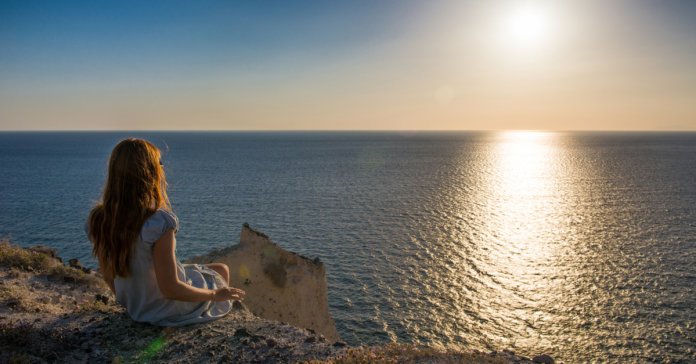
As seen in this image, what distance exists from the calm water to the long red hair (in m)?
24.4

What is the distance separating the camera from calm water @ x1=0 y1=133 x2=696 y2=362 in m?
31.0

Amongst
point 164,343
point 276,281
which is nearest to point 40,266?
point 276,281

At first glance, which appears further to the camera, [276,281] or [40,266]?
[276,281]

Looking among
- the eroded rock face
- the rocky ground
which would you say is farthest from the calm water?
the rocky ground

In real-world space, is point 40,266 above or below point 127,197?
below

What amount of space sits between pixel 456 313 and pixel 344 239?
19.8 meters

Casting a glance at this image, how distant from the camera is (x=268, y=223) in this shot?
192 feet

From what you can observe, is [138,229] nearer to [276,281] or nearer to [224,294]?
[224,294]

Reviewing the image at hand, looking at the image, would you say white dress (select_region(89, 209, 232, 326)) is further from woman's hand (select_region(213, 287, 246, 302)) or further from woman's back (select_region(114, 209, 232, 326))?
woman's hand (select_region(213, 287, 246, 302))

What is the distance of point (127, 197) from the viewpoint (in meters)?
6.89

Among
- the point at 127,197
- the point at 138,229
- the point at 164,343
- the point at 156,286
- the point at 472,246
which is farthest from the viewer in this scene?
the point at 472,246

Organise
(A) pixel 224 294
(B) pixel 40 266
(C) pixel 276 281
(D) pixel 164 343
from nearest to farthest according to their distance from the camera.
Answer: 1. (A) pixel 224 294
2. (D) pixel 164 343
3. (B) pixel 40 266
4. (C) pixel 276 281

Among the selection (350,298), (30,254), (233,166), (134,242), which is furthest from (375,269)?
(233,166)

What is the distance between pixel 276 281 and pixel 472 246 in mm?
33218
